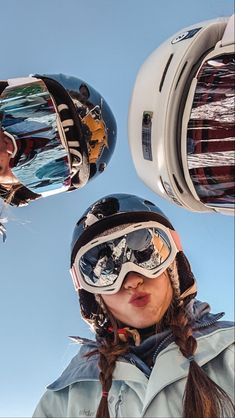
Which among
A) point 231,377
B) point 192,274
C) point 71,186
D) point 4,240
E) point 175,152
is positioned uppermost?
point 175,152

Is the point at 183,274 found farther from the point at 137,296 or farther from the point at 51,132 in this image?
the point at 51,132

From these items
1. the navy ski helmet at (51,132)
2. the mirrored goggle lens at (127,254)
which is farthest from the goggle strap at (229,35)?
the mirrored goggle lens at (127,254)

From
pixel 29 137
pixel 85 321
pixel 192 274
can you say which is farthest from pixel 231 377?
pixel 29 137

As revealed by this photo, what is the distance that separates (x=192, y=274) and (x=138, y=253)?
6.1 inches

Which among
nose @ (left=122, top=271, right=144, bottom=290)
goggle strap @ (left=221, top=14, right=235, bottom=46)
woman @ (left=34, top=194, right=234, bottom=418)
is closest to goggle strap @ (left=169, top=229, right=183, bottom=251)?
woman @ (left=34, top=194, right=234, bottom=418)

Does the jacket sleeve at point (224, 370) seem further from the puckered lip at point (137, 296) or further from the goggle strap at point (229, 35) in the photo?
the goggle strap at point (229, 35)

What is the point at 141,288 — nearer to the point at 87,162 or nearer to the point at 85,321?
the point at 85,321

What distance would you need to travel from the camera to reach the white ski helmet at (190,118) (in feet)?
2.90

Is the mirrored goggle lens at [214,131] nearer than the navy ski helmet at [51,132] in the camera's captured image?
Yes

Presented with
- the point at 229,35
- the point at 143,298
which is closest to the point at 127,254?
the point at 143,298

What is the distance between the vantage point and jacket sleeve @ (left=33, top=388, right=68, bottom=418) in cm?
135

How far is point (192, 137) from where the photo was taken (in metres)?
0.91

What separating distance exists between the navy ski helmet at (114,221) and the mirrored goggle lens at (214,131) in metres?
0.37

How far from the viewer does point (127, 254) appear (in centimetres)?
126
